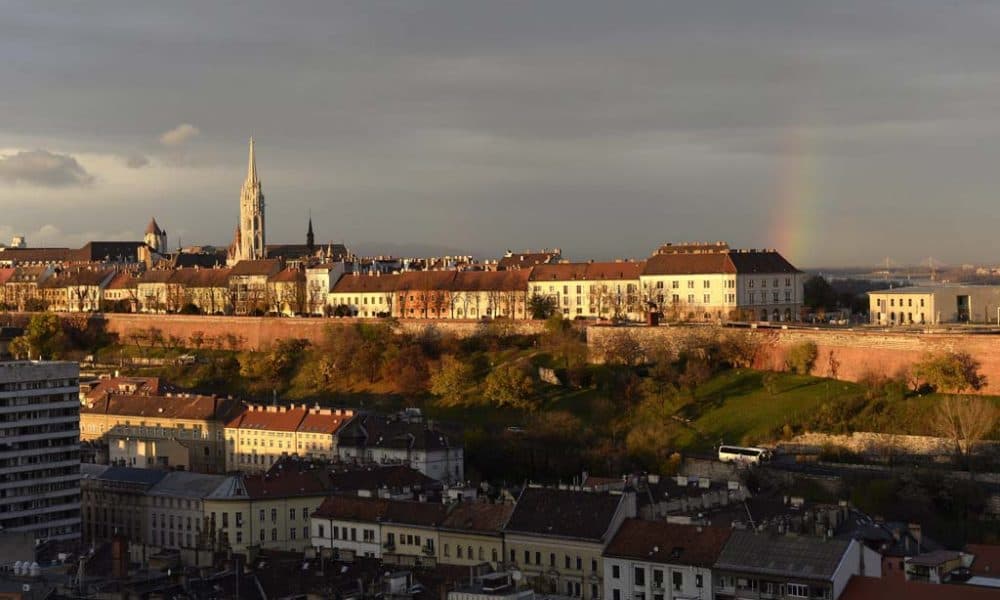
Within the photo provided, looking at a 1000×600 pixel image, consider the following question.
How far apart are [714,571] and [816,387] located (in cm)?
3869

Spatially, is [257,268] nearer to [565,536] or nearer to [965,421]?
[965,421]

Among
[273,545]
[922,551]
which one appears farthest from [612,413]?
[922,551]

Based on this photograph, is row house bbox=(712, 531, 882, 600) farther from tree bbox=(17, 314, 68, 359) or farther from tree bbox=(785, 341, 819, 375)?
tree bbox=(17, 314, 68, 359)

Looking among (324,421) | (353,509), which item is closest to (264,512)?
(353,509)

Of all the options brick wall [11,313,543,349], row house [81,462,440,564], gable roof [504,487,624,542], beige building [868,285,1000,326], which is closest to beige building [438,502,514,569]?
gable roof [504,487,624,542]

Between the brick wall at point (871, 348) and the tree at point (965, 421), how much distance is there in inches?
160

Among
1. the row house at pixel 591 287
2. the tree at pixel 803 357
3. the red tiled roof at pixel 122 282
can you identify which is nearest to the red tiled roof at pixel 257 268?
the red tiled roof at pixel 122 282

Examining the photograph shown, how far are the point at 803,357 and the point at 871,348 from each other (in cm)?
402

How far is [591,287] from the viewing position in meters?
114

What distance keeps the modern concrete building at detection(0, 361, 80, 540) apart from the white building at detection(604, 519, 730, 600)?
24987 millimetres

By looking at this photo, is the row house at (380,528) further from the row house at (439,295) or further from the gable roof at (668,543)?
the row house at (439,295)

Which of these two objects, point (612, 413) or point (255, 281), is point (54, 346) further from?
point (612, 413)

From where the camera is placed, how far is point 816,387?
78812mm

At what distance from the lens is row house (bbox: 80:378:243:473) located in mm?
77562
